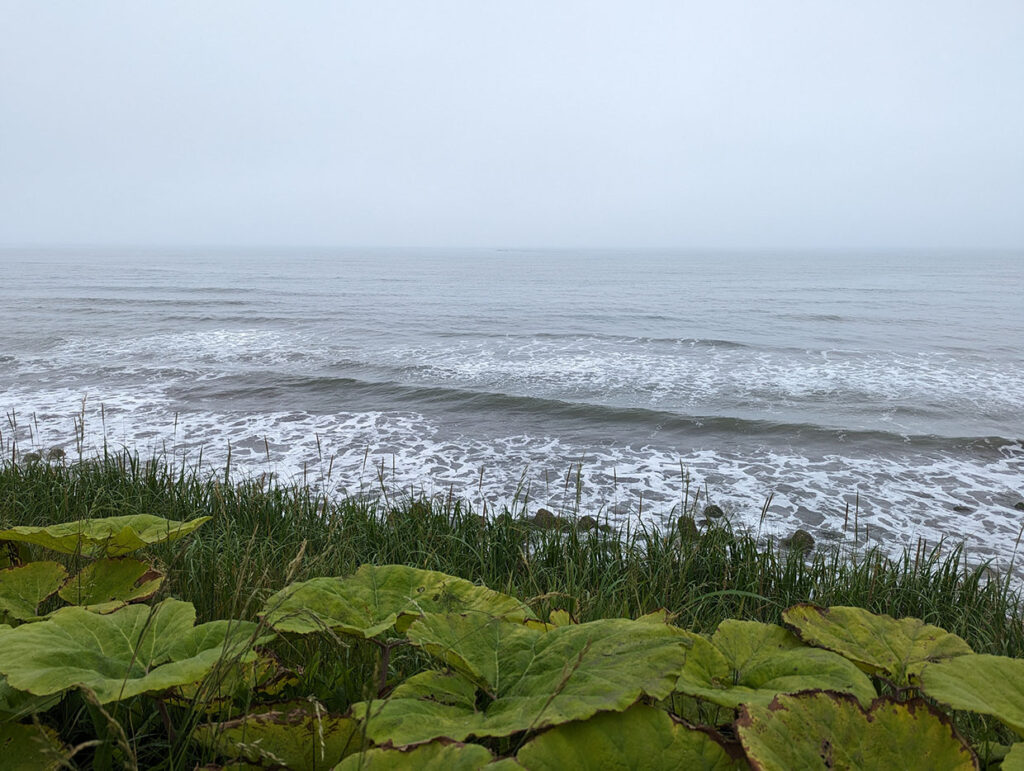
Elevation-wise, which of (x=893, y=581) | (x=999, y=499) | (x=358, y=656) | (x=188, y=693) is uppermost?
(x=188, y=693)

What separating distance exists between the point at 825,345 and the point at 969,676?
2376cm

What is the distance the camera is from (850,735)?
1.11 metres

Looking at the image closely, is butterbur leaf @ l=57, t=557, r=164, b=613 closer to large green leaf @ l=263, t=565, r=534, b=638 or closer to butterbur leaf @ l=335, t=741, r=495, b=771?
large green leaf @ l=263, t=565, r=534, b=638

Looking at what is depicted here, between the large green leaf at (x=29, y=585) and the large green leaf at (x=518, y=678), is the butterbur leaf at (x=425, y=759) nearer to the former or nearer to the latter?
the large green leaf at (x=518, y=678)

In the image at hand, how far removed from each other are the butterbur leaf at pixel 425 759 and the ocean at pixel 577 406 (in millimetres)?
4177

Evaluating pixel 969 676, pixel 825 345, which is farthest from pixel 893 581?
pixel 825 345

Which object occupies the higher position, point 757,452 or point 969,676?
point 969,676

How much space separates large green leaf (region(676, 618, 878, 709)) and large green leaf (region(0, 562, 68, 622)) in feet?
6.57

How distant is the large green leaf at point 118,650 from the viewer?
1326 mm

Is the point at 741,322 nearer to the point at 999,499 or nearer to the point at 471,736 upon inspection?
the point at 999,499

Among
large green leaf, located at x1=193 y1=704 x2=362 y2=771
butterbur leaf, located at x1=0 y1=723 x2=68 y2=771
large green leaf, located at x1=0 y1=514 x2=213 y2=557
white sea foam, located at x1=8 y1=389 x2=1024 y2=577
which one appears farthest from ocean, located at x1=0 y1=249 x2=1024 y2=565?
butterbur leaf, located at x1=0 y1=723 x2=68 y2=771

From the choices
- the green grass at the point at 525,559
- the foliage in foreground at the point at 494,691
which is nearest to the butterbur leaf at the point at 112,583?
the foliage in foreground at the point at 494,691

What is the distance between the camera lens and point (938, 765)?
106 cm

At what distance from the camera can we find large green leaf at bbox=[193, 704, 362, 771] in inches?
49.8
